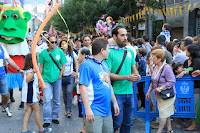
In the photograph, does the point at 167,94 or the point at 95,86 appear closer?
the point at 95,86

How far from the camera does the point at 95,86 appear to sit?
367 centimetres

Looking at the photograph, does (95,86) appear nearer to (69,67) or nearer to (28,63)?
(28,63)

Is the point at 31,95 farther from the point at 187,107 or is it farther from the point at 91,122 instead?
the point at 187,107

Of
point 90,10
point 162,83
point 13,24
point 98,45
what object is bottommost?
point 162,83

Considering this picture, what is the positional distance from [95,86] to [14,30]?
5802 mm

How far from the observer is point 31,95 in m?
5.39

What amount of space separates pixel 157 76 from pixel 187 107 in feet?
3.54

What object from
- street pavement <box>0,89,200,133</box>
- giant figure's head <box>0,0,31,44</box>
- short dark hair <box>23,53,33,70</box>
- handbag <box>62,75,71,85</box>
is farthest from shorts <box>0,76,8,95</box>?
giant figure's head <box>0,0,31,44</box>

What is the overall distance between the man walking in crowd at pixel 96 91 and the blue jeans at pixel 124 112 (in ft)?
1.80

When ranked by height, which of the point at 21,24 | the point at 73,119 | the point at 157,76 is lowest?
the point at 73,119

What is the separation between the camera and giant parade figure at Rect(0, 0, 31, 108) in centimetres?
852

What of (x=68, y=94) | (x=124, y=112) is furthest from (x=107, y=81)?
(x=68, y=94)

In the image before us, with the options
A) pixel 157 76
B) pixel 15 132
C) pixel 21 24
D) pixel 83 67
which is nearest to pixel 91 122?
pixel 83 67

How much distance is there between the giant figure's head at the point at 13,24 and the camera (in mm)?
8578
